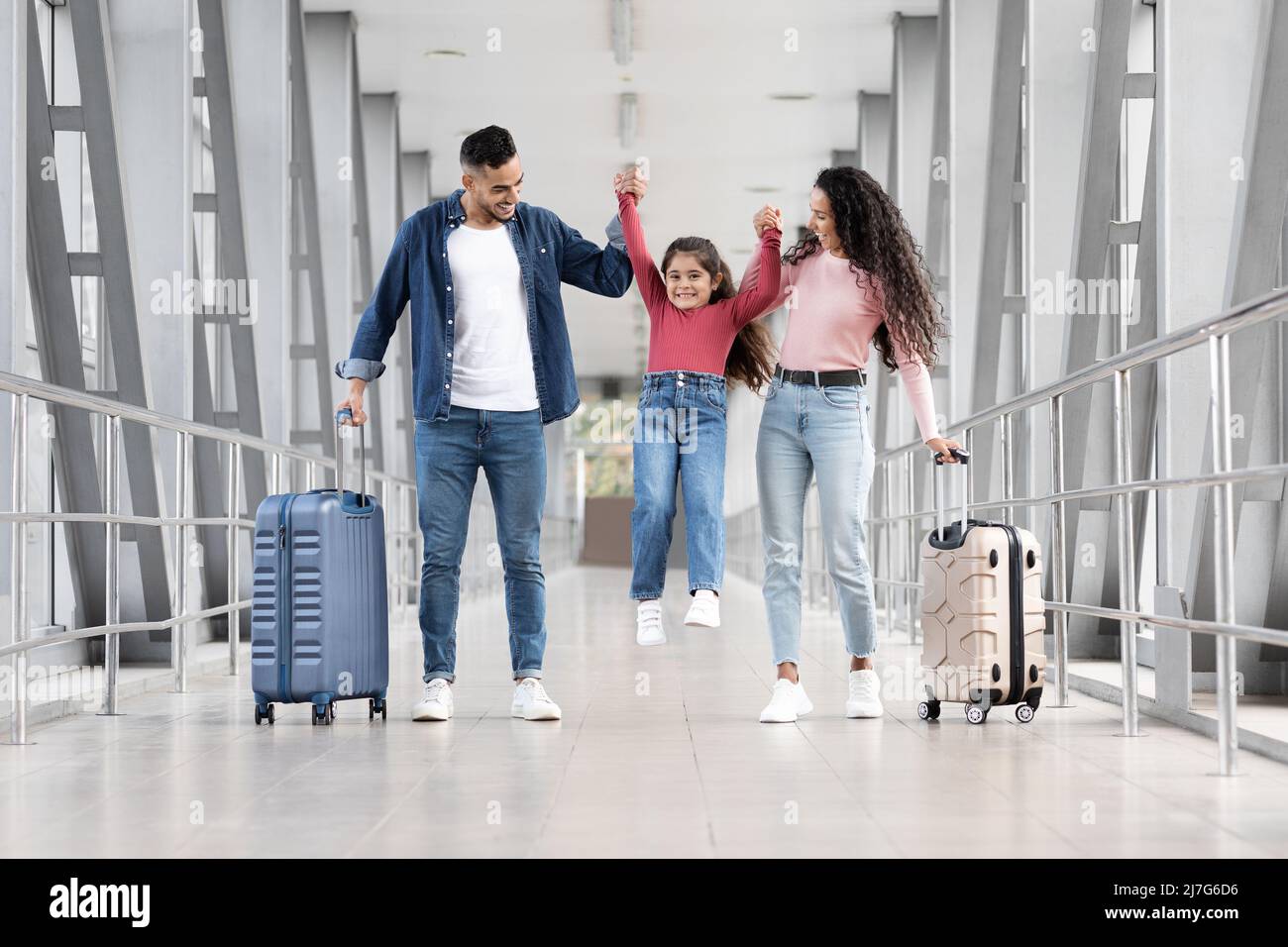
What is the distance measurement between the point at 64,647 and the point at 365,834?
3791 millimetres

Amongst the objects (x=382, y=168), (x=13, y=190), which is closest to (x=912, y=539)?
(x=13, y=190)

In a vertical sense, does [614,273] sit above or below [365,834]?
above

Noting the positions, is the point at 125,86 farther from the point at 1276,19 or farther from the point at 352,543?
the point at 1276,19

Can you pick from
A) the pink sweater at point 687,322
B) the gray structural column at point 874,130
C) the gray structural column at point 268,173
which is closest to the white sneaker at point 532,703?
the pink sweater at point 687,322

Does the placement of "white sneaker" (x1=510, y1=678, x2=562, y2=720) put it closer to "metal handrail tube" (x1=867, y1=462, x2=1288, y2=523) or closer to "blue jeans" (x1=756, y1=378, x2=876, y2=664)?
"blue jeans" (x1=756, y1=378, x2=876, y2=664)

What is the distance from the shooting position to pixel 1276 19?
3.48 meters

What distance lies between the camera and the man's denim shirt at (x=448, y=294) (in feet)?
11.0

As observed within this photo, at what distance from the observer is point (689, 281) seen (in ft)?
11.2

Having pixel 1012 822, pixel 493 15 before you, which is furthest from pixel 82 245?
pixel 1012 822

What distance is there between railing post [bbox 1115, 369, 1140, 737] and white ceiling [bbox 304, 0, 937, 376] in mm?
5793

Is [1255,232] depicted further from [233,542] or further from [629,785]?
[233,542]

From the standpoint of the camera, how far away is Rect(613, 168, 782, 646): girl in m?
3.38

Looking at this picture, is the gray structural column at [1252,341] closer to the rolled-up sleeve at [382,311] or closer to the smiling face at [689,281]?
the smiling face at [689,281]

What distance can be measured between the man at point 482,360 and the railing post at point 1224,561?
4.37 feet
